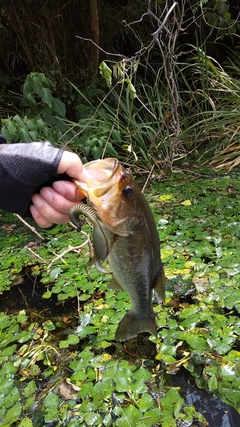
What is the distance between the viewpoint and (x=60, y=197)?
1.33 metres

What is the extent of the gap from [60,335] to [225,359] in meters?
1.00

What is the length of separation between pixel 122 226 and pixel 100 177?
18 cm

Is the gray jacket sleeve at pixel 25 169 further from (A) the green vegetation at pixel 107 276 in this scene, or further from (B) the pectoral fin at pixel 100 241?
(A) the green vegetation at pixel 107 276

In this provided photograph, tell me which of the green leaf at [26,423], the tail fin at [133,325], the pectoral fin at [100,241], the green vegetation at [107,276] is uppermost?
the pectoral fin at [100,241]

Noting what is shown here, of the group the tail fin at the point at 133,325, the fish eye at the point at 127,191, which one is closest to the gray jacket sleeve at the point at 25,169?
the fish eye at the point at 127,191

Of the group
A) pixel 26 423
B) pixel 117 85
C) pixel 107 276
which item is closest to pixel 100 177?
pixel 26 423

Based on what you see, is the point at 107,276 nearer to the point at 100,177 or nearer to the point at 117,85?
the point at 100,177

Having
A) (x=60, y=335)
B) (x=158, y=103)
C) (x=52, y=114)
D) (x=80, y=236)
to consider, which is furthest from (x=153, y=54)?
(x=60, y=335)

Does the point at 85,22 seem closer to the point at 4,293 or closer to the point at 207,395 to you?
the point at 4,293

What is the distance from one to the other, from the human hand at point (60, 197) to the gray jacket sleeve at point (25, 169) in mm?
24

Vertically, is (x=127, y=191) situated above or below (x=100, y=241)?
above

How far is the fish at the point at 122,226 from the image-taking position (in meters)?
1.28

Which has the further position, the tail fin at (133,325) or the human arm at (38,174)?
the tail fin at (133,325)

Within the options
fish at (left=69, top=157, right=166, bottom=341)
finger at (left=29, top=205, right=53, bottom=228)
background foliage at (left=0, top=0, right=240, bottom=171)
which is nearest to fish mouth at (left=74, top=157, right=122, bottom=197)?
fish at (left=69, top=157, right=166, bottom=341)
